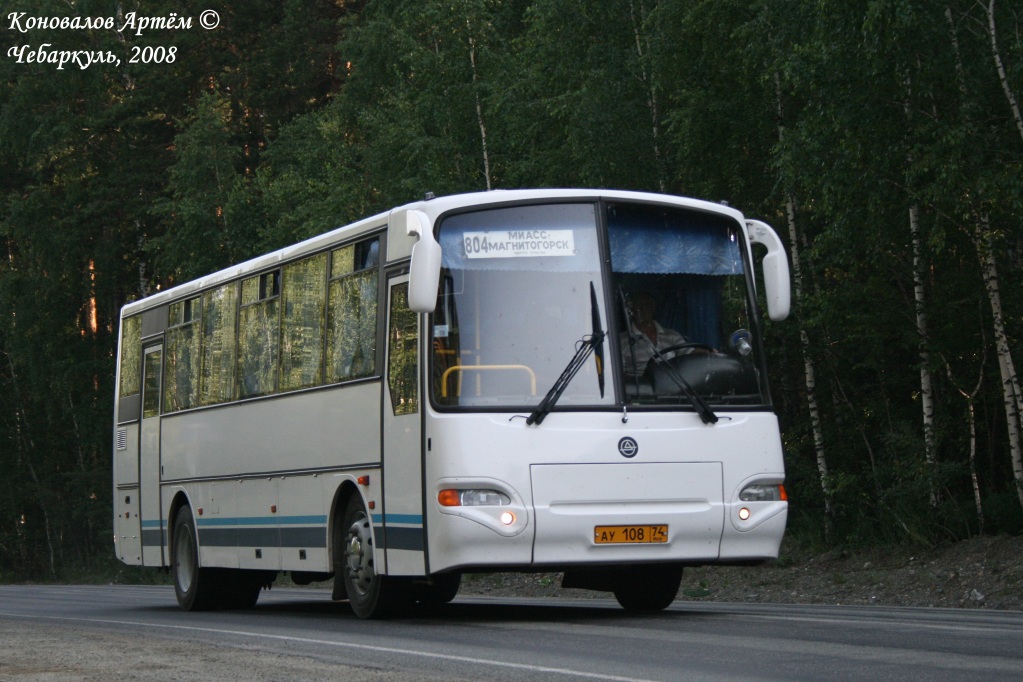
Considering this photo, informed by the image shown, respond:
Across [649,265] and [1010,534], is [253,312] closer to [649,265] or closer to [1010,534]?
[649,265]

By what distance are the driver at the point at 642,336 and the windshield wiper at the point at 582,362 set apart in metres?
0.19

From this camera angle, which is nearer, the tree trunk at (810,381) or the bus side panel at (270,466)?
the bus side panel at (270,466)

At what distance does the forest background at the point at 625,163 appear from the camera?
20500 mm

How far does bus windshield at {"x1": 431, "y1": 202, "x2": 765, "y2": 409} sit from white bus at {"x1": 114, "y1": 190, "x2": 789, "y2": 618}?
0.6 inches

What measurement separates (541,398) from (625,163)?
1747cm

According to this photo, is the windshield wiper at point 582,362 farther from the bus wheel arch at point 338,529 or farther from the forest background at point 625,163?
the forest background at point 625,163

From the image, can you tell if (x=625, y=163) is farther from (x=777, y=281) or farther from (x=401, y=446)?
(x=401, y=446)

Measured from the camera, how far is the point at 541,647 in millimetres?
11398

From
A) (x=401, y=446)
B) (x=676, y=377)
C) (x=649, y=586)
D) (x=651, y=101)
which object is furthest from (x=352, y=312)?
(x=651, y=101)

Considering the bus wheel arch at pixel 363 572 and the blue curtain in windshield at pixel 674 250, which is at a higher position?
the blue curtain in windshield at pixel 674 250

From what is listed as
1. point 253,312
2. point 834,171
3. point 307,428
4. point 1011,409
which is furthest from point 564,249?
point 1011,409

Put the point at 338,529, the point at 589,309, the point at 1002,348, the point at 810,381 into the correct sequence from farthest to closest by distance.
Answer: the point at 810,381
the point at 1002,348
the point at 338,529
the point at 589,309

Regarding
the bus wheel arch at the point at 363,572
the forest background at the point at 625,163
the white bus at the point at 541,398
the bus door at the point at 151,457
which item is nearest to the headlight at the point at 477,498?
the white bus at the point at 541,398

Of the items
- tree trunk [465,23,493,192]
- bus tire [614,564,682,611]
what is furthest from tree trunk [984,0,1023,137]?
tree trunk [465,23,493,192]
